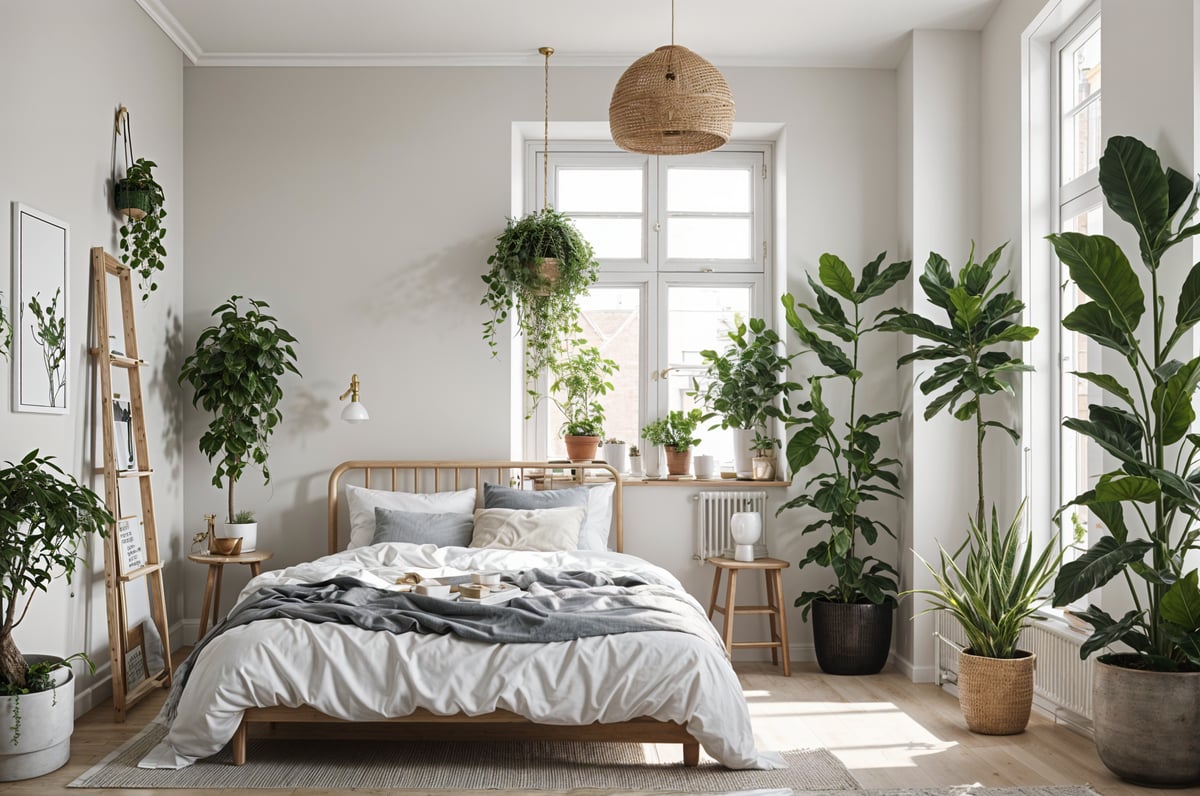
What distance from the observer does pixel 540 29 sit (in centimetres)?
509

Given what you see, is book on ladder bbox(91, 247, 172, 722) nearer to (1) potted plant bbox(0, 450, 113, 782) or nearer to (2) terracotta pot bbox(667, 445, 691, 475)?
(1) potted plant bbox(0, 450, 113, 782)

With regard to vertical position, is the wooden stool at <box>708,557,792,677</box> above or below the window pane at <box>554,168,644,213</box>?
below

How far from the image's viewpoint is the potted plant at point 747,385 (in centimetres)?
530

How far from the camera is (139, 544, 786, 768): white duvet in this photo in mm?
3371

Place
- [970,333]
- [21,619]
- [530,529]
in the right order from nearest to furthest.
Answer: [21,619], [970,333], [530,529]

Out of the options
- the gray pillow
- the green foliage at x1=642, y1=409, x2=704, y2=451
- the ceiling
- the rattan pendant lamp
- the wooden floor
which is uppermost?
the ceiling

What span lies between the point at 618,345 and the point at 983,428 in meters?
2.13

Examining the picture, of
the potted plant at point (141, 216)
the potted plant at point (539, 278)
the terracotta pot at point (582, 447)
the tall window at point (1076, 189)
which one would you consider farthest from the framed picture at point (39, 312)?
the tall window at point (1076, 189)

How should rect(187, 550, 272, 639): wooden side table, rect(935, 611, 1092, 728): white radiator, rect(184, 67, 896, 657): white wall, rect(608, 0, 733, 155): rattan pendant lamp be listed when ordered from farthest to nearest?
1. rect(184, 67, 896, 657): white wall
2. rect(187, 550, 272, 639): wooden side table
3. rect(935, 611, 1092, 728): white radiator
4. rect(608, 0, 733, 155): rattan pendant lamp

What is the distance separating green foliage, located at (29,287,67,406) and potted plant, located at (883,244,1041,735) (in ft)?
12.0

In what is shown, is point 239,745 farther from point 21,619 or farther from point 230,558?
point 230,558

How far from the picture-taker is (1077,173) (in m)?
4.39

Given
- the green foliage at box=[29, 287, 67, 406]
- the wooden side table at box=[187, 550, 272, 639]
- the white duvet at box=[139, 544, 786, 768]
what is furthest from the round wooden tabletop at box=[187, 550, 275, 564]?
the white duvet at box=[139, 544, 786, 768]

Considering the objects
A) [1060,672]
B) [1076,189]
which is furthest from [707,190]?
[1060,672]
